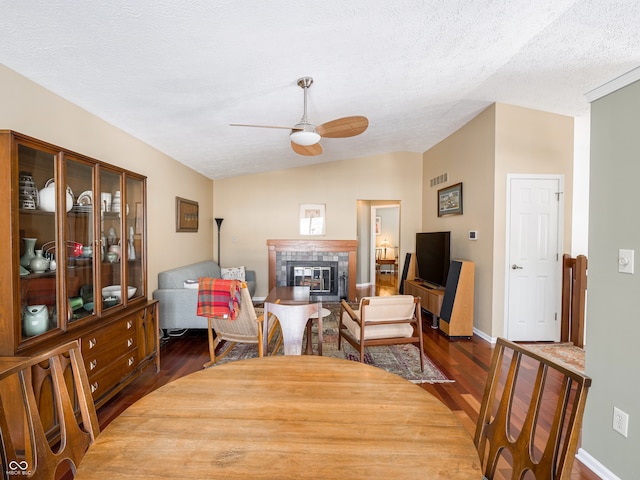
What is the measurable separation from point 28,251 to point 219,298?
1320 millimetres

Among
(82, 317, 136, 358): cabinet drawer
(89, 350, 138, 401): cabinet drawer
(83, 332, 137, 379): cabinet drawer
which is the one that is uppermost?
(82, 317, 136, 358): cabinet drawer

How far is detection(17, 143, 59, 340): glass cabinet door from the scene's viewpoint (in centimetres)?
172

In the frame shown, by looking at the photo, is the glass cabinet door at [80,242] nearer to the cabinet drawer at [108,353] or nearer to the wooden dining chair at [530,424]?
the cabinet drawer at [108,353]

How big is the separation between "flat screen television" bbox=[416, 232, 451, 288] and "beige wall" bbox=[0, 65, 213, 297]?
12.3ft

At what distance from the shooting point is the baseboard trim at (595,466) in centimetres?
165

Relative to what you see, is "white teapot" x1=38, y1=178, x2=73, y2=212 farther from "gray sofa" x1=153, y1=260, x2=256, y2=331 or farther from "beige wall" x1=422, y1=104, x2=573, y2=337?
"beige wall" x1=422, y1=104, x2=573, y2=337

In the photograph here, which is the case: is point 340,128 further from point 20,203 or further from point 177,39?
point 20,203

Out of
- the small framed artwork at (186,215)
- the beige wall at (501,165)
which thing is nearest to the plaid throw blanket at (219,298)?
the small framed artwork at (186,215)


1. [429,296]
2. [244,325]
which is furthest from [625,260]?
[429,296]

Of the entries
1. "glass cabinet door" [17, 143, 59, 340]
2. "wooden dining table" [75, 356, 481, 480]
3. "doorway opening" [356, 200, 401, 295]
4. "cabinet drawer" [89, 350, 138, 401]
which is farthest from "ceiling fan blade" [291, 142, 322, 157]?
"doorway opening" [356, 200, 401, 295]

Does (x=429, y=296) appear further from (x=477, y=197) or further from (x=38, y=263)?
(x=38, y=263)

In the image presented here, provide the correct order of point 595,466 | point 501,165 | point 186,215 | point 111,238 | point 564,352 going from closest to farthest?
point 595,466 → point 111,238 → point 564,352 → point 501,165 → point 186,215

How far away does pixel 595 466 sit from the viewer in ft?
5.66

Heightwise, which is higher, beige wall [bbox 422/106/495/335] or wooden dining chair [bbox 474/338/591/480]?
beige wall [bbox 422/106/495/335]
